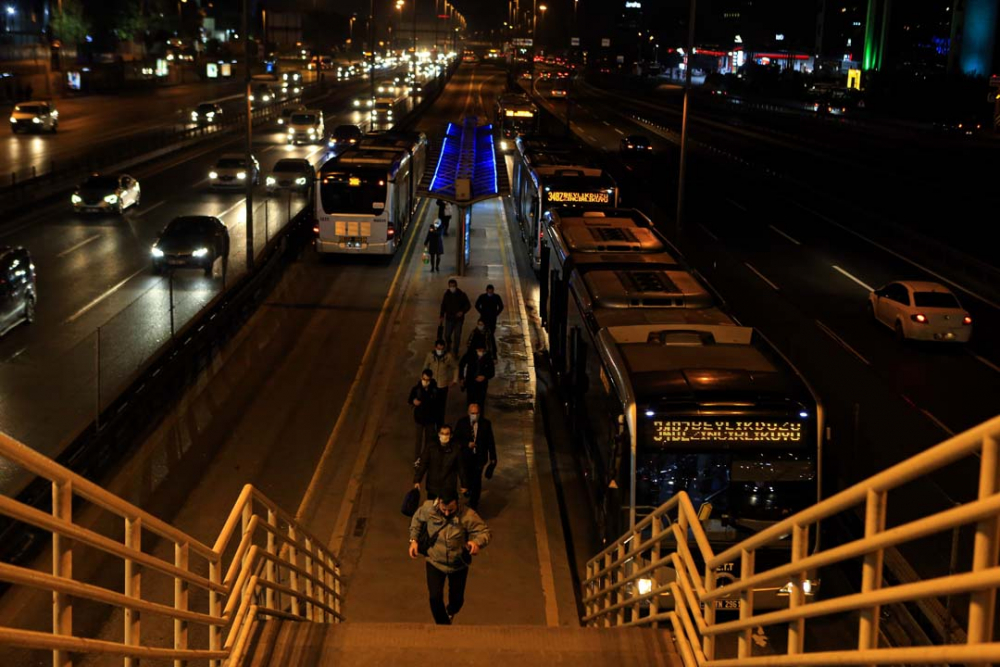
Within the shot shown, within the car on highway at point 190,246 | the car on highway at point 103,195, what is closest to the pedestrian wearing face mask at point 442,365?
the car on highway at point 190,246

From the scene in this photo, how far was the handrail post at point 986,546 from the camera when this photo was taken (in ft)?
9.14

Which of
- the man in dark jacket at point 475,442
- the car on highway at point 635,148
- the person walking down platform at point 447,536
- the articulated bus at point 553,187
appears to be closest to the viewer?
the person walking down platform at point 447,536

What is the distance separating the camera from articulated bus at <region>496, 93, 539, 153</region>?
234ft

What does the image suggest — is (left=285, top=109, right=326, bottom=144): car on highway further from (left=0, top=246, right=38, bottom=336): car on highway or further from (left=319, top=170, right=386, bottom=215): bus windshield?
(left=0, top=246, right=38, bottom=336): car on highway

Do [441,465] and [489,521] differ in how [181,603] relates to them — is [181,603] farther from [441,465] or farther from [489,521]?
[489,521]

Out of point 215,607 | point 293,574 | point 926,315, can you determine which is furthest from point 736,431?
point 926,315

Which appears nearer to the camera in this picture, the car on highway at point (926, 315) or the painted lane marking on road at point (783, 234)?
the car on highway at point (926, 315)

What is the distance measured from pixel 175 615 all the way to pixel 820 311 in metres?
27.8

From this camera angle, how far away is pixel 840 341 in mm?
27562

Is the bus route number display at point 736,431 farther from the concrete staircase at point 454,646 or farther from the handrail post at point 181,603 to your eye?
the handrail post at point 181,603

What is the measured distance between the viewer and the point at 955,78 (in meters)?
93.8

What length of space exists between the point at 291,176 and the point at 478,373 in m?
33.1

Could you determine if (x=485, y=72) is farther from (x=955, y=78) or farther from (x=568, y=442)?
(x=568, y=442)

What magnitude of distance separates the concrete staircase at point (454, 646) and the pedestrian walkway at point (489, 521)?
13.4 ft
